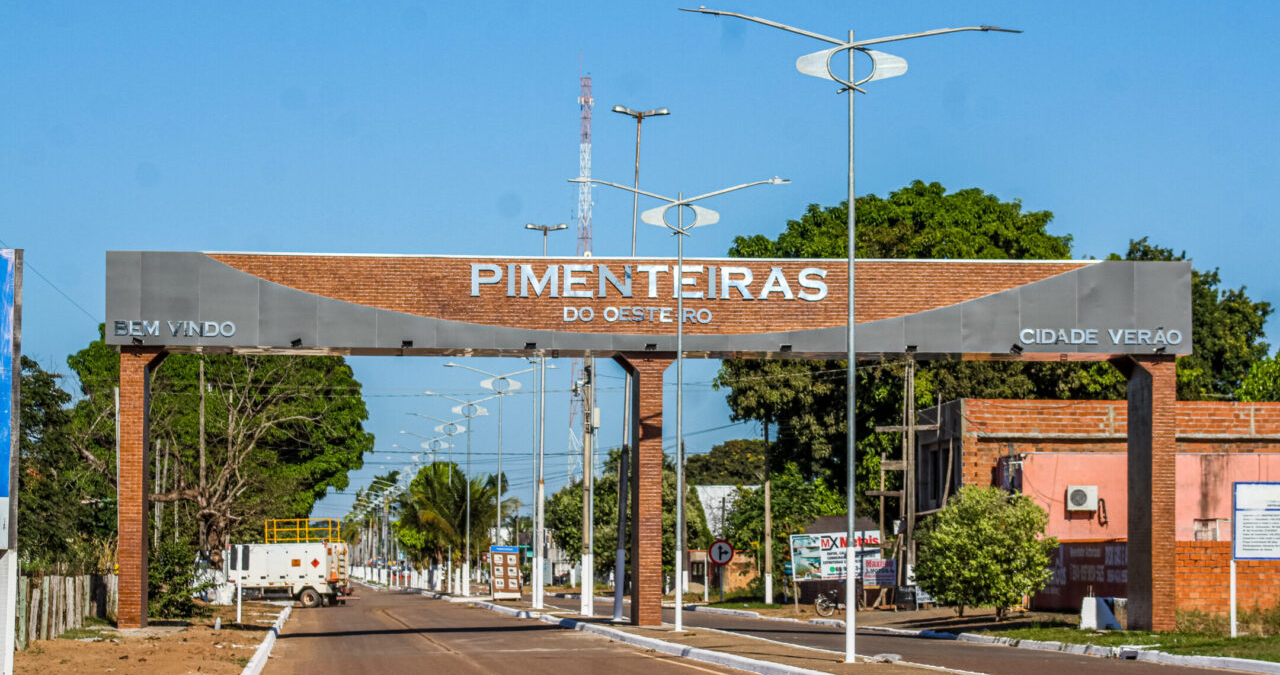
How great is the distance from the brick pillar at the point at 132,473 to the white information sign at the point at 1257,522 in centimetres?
2173

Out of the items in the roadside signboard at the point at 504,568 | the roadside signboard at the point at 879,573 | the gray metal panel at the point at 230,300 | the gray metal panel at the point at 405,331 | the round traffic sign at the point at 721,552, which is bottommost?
the roadside signboard at the point at 504,568

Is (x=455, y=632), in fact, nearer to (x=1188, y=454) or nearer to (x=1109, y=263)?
(x=1109, y=263)

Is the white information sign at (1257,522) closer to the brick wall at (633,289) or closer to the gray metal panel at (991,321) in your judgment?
the gray metal panel at (991,321)

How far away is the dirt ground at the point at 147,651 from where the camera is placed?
76.8 ft

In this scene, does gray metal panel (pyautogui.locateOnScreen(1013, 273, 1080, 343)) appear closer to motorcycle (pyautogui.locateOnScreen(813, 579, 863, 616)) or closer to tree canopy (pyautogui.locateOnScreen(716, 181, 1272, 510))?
motorcycle (pyautogui.locateOnScreen(813, 579, 863, 616))

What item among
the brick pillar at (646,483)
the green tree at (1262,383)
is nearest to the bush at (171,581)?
the brick pillar at (646,483)

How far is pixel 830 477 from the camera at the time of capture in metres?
70.4

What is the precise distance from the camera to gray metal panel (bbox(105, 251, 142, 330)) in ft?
106

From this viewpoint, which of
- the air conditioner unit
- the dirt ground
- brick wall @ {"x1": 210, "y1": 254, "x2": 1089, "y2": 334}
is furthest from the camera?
the air conditioner unit

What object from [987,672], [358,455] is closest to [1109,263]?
[987,672]

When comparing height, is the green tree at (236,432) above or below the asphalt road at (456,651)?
above

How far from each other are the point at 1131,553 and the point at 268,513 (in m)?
39.7

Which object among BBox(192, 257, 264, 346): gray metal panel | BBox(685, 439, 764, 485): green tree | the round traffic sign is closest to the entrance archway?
BBox(192, 257, 264, 346): gray metal panel

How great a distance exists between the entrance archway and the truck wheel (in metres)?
32.6
